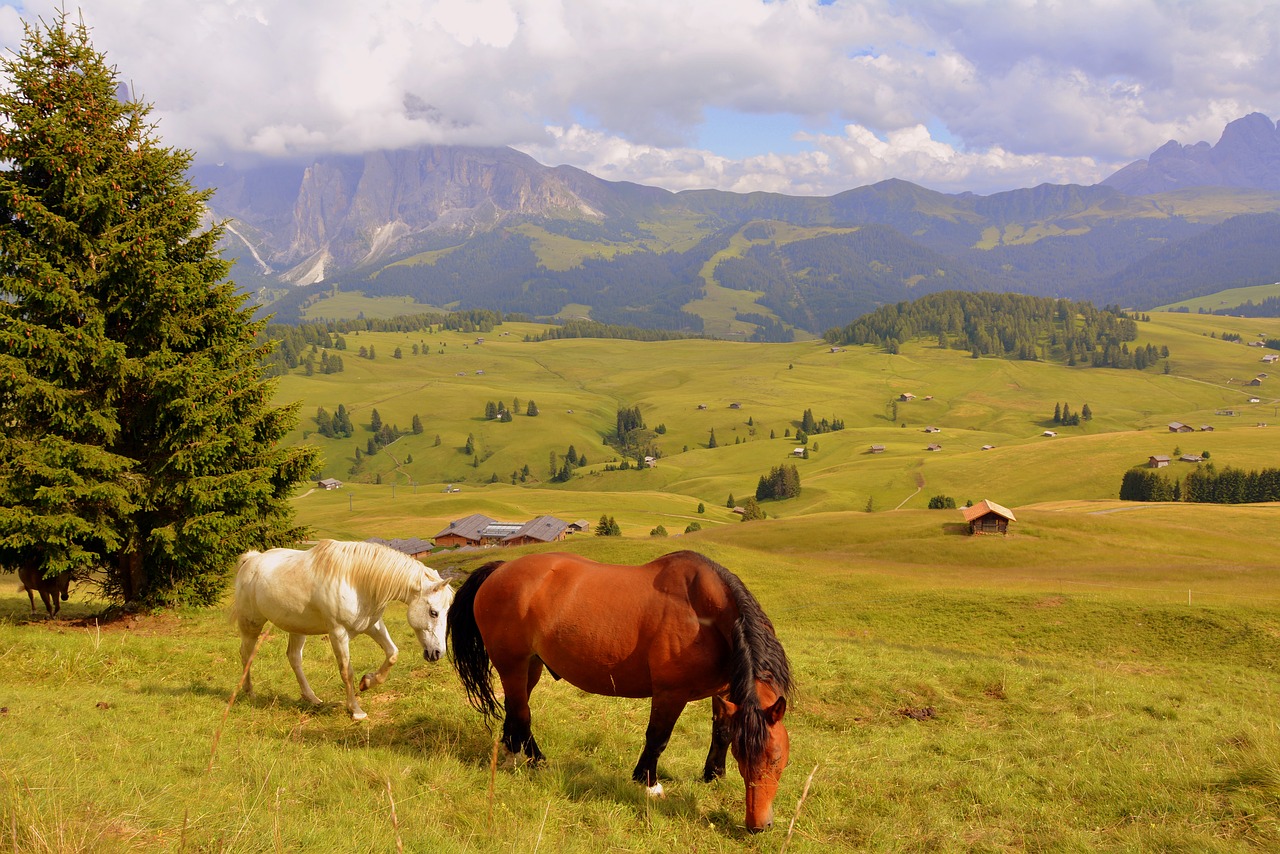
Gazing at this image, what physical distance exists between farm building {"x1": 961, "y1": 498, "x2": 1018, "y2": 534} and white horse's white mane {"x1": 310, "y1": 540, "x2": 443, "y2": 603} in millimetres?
62966

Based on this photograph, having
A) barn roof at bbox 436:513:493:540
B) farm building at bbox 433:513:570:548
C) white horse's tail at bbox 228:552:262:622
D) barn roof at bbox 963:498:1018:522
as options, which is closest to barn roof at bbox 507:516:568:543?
farm building at bbox 433:513:570:548

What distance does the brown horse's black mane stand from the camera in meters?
7.78

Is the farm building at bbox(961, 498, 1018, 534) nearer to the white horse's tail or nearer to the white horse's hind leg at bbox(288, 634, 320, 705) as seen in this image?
the white horse's hind leg at bbox(288, 634, 320, 705)

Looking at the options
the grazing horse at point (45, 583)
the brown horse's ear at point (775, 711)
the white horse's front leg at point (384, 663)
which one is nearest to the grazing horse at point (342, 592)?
the white horse's front leg at point (384, 663)

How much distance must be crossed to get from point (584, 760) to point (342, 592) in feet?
15.2

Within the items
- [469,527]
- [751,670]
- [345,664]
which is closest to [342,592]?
[345,664]

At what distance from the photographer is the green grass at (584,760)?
668cm

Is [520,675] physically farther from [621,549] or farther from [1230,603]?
[621,549]

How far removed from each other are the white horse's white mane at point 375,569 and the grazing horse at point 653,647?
4.83ft

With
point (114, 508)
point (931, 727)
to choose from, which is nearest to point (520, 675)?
point (931, 727)

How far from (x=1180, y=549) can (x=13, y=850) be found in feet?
244

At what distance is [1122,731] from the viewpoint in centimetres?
1189

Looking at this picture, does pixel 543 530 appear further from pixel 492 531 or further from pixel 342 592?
pixel 342 592

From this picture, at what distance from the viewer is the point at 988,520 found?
64.6 meters
